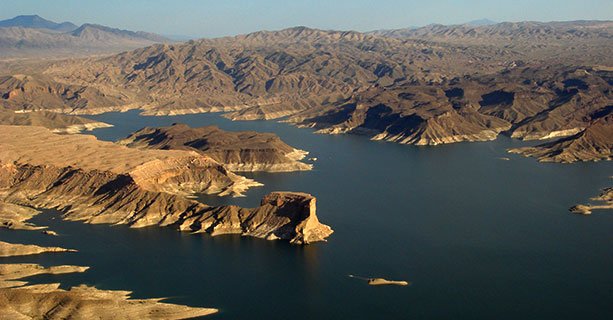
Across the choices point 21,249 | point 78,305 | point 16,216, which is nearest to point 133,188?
point 16,216

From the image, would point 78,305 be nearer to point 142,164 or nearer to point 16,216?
point 16,216

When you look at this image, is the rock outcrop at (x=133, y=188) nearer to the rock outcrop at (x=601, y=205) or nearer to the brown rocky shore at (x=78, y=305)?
the brown rocky shore at (x=78, y=305)

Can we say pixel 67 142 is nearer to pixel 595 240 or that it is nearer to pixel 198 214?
pixel 198 214

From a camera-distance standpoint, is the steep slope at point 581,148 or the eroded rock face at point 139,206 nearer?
the eroded rock face at point 139,206

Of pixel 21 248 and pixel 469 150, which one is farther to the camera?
pixel 469 150

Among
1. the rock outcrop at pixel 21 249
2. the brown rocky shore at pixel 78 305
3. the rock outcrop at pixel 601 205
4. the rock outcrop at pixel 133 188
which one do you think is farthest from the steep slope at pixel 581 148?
the brown rocky shore at pixel 78 305

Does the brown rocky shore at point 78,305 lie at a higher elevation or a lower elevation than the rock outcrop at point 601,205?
lower

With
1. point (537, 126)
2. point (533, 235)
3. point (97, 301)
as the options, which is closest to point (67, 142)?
point (97, 301)

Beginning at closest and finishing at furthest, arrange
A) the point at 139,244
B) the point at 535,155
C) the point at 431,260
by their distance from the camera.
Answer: the point at 431,260
the point at 139,244
the point at 535,155
